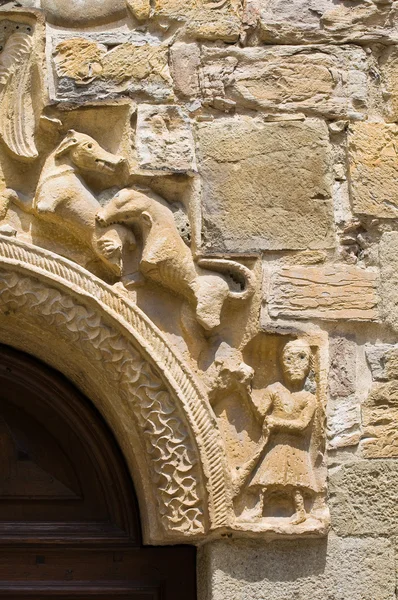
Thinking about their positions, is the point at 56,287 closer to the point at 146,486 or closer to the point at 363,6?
the point at 146,486

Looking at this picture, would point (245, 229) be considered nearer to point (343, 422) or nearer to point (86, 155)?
point (86, 155)

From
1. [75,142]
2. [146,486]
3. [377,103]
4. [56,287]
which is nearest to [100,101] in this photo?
[75,142]

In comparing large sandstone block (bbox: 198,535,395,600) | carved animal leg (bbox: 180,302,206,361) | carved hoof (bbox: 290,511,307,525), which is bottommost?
large sandstone block (bbox: 198,535,395,600)

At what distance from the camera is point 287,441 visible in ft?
12.1

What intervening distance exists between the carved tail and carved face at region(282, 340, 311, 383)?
0.21 metres

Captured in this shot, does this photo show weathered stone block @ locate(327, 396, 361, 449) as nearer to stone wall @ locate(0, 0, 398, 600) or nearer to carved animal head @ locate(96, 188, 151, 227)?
stone wall @ locate(0, 0, 398, 600)

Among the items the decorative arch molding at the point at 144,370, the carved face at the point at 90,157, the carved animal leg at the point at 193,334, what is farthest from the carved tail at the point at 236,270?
the carved face at the point at 90,157

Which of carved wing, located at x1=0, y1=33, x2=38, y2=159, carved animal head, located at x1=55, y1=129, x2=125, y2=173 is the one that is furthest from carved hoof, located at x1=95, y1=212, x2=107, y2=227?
carved wing, located at x1=0, y1=33, x2=38, y2=159

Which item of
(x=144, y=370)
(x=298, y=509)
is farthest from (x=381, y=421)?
(x=144, y=370)

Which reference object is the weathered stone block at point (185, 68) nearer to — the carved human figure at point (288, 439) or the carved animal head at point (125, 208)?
the carved animal head at point (125, 208)

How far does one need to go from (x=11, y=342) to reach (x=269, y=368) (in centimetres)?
83

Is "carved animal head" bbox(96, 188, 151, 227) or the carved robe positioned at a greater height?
"carved animal head" bbox(96, 188, 151, 227)

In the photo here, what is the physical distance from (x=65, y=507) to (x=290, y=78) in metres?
1.55

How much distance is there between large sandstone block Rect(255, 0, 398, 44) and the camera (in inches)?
155
